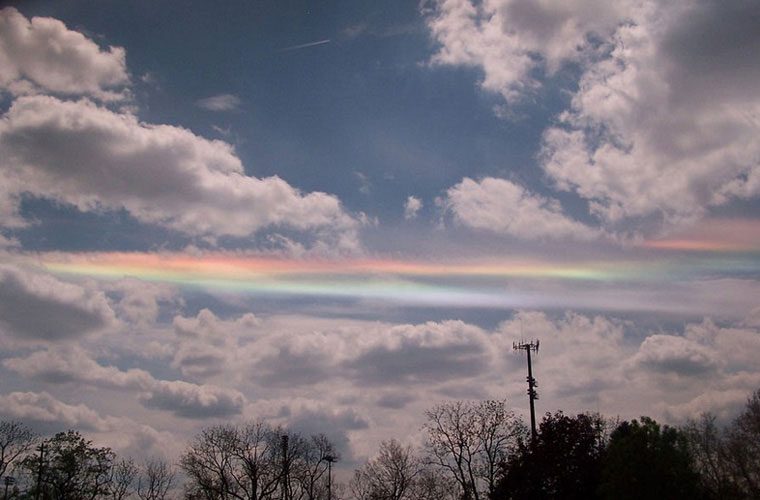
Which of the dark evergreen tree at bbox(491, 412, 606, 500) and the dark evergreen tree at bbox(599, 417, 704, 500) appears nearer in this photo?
the dark evergreen tree at bbox(599, 417, 704, 500)

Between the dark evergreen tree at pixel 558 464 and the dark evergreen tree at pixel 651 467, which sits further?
the dark evergreen tree at pixel 558 464

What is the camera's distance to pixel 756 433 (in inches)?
1875

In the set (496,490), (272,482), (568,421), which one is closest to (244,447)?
(272,482)

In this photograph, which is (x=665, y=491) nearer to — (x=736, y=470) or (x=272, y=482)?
(x=736, y=470)

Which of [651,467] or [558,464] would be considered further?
[558,464]

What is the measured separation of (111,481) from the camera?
191 feet

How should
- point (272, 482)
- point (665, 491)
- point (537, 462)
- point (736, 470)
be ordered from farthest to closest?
point (272, 482) → point (736, 470) → point (537, 462) → point (665, 491)

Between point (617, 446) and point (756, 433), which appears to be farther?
point (756, 433)

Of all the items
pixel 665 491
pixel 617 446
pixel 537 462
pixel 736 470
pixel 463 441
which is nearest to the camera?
pixel 665 491

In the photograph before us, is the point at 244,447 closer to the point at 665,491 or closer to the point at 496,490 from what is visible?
the point at 496,490

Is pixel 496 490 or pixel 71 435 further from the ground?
pixel 71 435

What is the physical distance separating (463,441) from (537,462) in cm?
1416

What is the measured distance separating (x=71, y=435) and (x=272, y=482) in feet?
55.1

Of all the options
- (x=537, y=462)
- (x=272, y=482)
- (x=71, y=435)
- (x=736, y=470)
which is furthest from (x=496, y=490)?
(x=71, y=435)
